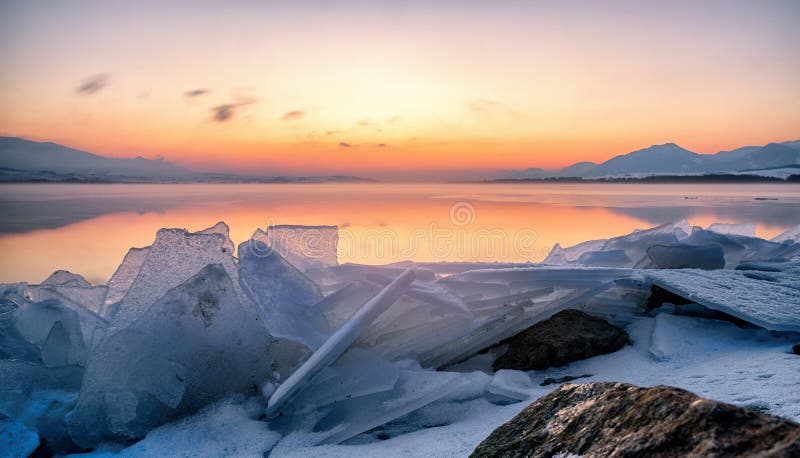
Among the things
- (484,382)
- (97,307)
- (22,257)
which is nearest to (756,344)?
(484,382)

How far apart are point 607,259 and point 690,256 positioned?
68 centimetres

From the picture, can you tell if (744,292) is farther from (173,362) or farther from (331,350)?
(173,362)

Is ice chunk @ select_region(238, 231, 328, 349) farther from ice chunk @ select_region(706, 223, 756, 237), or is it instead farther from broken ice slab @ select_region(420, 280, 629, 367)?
ice chunk @ select_region(706, 223, 756, 237)

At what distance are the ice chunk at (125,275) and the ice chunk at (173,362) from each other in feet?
3.66

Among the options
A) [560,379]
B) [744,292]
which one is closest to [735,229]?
[744,292]

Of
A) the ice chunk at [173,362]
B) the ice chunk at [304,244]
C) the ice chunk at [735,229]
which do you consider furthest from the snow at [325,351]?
the ice chunk at [735,229]

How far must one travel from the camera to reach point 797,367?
203 cm

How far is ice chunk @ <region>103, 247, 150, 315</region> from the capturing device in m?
3.47

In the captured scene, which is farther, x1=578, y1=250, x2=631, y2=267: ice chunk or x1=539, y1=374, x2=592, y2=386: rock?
x1=578, y1=250, x2=631, y2=267: ice chunk

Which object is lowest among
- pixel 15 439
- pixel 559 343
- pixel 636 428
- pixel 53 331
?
pixel 15 439

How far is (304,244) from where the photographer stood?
3.91 m

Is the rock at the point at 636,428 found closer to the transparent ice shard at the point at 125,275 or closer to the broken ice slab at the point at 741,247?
the transparent ice shard at the point at 125,275

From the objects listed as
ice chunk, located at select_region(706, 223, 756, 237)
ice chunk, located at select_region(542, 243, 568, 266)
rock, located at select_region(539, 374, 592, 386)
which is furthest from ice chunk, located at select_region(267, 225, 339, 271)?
ice chunk, located at select_region(706, 223, 756, 237)

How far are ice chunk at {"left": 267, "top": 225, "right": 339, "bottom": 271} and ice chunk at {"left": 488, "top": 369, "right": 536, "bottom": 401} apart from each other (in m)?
1.69
